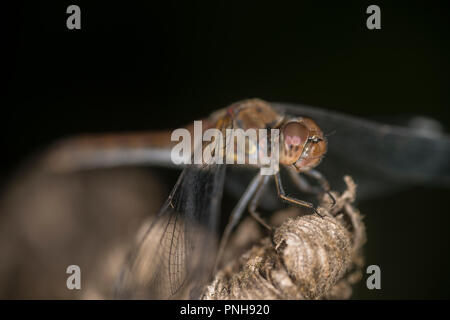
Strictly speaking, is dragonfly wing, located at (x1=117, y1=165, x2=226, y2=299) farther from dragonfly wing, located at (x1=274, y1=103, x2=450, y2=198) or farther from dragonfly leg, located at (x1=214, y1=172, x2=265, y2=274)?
dragonfly wing, located at (x1=274, y1=103, x2=450, y2=198)

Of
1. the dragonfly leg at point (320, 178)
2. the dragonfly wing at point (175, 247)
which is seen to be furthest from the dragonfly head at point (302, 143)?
the dragonfly wing at point (175, 247)

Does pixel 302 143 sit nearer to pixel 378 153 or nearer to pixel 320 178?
pixel 320 178

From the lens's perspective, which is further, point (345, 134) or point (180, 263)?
point (345, 134)

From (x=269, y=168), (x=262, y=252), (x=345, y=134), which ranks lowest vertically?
(x=262, y=252)

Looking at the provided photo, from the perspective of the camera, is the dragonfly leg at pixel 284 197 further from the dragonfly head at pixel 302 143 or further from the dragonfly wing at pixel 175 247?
the dragonfly wing at pixel 175 247

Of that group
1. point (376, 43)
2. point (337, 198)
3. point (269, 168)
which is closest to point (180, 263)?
point (269, 168)
